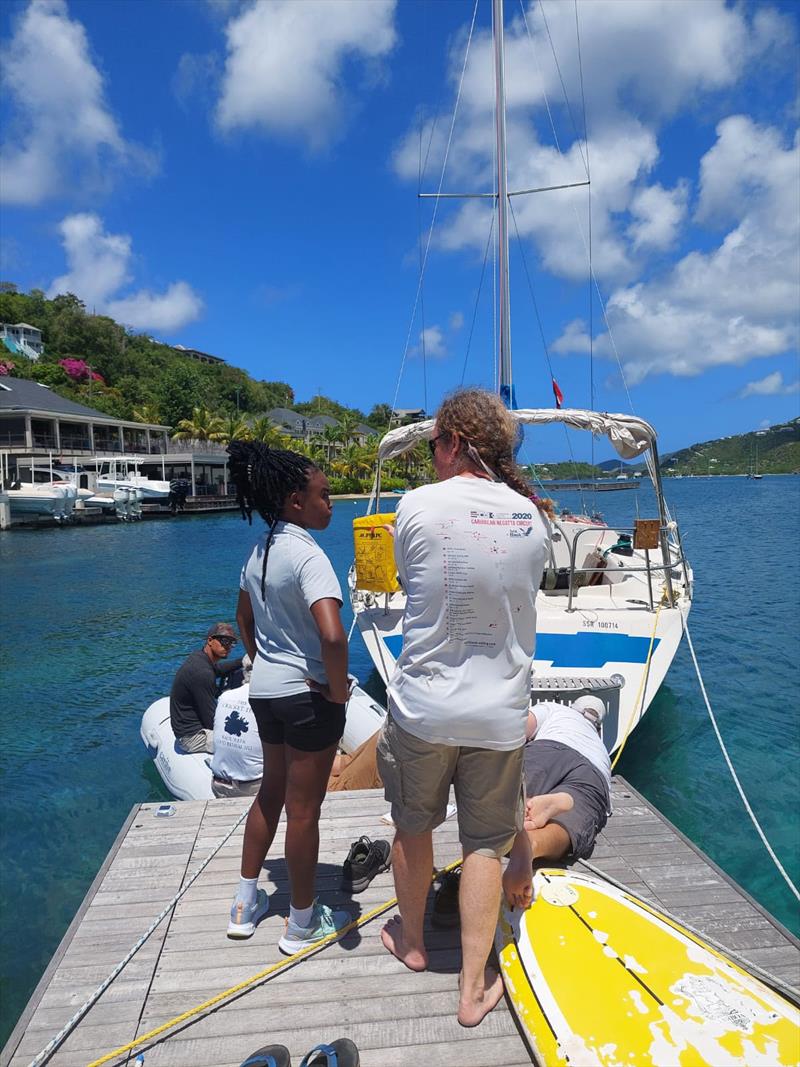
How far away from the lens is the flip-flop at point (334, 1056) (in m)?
2.22

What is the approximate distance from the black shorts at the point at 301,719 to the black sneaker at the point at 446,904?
93cm

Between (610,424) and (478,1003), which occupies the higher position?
(610,424)

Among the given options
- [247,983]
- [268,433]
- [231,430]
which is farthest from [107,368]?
[247,983]

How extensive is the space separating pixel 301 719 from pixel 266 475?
1.01 metres

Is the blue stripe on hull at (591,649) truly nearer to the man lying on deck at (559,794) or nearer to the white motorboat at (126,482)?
the man lying on deck at (559,794)

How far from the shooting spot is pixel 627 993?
7.73 feet

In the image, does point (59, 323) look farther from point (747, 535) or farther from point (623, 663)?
point (623, 663)

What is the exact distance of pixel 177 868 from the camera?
11.9 ft

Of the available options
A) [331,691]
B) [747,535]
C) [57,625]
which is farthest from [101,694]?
[747,535]

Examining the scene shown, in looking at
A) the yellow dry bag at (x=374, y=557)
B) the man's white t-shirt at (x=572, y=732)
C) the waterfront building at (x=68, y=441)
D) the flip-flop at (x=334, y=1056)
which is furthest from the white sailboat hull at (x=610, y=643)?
the waterfront building at (x=68, y=441)

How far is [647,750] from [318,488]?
23.2ft

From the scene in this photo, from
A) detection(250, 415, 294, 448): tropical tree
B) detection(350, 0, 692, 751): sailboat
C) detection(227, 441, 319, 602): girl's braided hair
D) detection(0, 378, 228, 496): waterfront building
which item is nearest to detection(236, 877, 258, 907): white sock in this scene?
detection(227, 441, 319, 602): girl's braided hair

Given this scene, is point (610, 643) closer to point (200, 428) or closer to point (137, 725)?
point (137, 725)

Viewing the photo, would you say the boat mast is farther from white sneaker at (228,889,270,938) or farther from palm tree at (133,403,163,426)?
palm tree at (133,403,163,426)
